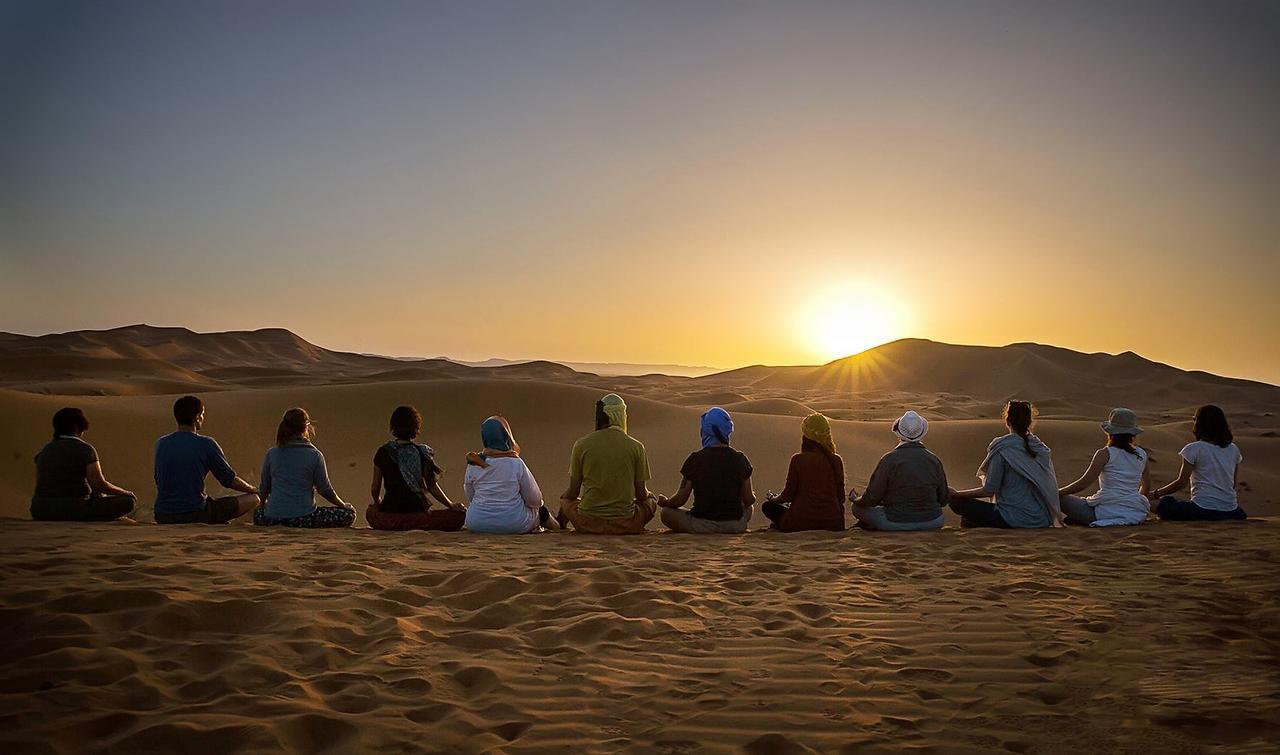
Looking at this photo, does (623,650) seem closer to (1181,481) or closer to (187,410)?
(187,410)

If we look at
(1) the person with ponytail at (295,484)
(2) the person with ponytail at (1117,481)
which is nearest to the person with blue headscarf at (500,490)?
(1) the person with ponytail at (295,484)

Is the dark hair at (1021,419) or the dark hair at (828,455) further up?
the dark hair at (1021,419)

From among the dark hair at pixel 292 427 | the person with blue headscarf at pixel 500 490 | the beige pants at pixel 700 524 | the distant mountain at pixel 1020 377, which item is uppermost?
the distant mountain at pixel 1020 377

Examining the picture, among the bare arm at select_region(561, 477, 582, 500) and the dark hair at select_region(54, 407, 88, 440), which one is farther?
the bare arm at select_region(561, 477, 582, 500)

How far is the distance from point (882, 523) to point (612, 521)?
8.69 feet

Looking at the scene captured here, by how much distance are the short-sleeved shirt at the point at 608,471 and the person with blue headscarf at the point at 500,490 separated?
0.49m

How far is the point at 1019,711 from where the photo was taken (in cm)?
Answer: 351

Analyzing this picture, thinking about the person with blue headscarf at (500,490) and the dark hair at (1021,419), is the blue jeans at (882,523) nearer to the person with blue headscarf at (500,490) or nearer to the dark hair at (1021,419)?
the dark hair at (1021,419)

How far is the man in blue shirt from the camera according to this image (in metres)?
7.80

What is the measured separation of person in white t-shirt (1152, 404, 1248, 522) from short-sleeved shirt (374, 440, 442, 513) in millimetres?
7441

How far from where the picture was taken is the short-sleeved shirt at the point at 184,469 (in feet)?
25.6

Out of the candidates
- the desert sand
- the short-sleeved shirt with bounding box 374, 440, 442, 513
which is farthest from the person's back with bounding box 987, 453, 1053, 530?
the short-sleeved shirt with bounding box 374, 440, 442, 513

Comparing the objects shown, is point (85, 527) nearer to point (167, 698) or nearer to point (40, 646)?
point (40, 646)

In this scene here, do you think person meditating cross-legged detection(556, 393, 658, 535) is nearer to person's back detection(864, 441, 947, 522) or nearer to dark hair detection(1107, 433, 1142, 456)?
person's back detection(864, 441, 947, 522)
